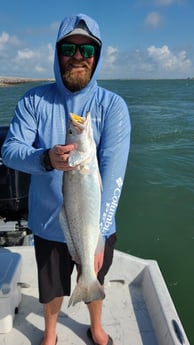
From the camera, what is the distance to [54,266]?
259cm

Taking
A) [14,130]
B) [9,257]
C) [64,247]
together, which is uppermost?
[14,130]

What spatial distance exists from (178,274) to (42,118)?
14.8ft

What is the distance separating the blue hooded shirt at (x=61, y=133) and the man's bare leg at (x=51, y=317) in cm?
63

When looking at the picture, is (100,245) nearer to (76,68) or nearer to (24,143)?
(24,143)

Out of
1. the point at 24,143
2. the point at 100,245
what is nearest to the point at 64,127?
the point at 24,143

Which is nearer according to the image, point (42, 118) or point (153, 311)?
point (42, 118)

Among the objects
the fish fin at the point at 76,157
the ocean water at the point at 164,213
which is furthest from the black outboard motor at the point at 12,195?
the ocean water at the point at 164,213

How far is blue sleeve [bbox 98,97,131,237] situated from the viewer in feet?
7.58

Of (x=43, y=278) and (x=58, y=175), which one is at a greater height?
(x=58, y=175)

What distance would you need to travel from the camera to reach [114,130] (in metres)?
2.34

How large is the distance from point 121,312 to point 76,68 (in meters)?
2.34

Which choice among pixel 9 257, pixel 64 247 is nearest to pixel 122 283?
pixel 9 257

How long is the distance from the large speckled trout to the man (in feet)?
0.52

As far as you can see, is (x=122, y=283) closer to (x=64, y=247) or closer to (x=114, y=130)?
(x=64, y=247)
